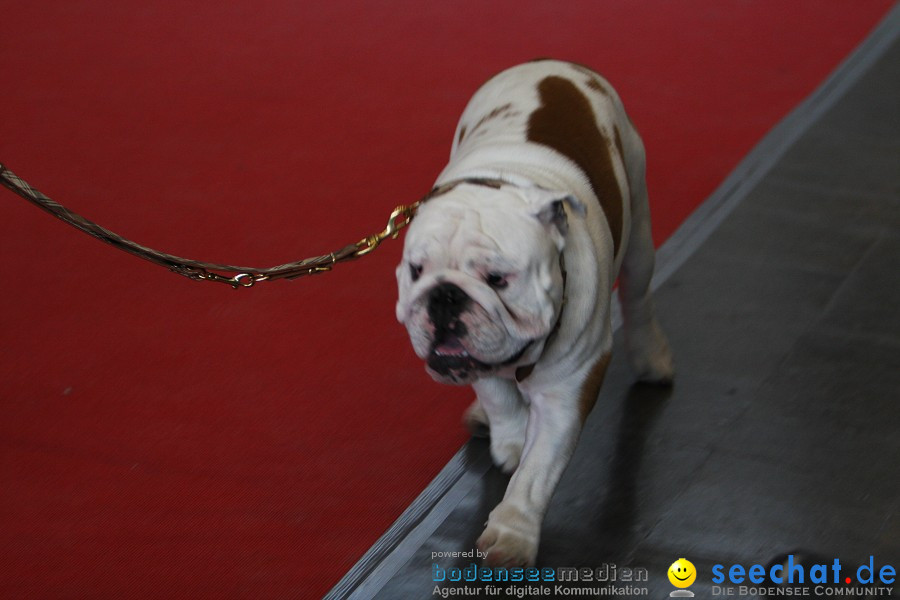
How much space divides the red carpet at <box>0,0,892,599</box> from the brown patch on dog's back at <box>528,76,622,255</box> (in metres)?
0.69

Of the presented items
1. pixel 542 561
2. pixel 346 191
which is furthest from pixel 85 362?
pixel 542 561

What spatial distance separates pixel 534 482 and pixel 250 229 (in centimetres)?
162

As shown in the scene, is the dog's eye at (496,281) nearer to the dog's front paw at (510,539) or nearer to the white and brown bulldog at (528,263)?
the white and brown bulldog at (528,263)

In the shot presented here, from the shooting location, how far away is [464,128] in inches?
89.4

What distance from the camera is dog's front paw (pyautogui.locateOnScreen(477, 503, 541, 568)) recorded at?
1856mm

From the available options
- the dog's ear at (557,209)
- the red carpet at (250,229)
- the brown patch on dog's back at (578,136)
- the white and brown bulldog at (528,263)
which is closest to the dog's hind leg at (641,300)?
the white and brown bulldog at (528,263)

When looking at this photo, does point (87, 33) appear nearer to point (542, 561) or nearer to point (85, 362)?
point (85, 362)

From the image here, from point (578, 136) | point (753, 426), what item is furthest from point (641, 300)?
point (578, 136)

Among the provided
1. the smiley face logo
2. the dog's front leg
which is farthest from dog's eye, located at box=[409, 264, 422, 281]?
the smiley face logo

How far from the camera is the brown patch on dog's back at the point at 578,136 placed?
2.02m

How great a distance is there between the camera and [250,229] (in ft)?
10.6

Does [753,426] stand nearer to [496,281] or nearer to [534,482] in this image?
[534,482]

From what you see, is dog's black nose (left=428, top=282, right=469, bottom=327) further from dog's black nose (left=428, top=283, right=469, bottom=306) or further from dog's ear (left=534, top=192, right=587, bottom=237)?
dog's ear (left=534, top=192, right=587, bottom=237)

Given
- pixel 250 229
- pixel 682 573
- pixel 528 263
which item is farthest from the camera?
pixel 250 229
